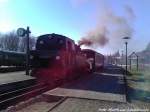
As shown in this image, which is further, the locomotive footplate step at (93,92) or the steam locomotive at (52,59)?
the steam locomotive at (52,59)

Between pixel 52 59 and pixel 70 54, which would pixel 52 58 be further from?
pixel 70 54

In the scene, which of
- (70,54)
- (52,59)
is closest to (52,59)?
(52,59)

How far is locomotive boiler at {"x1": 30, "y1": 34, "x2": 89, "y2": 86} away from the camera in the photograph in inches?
1003

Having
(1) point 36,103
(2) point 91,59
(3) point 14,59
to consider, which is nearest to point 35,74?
(1) point 36,103

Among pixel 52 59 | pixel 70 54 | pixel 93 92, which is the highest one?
pixel 70 54

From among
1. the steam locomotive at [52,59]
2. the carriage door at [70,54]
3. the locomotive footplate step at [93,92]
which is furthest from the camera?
the carriage door at [70,54]

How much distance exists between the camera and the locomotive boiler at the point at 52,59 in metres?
25.5

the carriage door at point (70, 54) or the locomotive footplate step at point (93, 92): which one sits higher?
the carriage door at point (70, 54)

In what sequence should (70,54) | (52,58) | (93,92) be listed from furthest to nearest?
(70,54), (52,58), (93,92)

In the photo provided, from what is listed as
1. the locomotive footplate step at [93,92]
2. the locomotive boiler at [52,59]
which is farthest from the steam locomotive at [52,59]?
the locomotive footplate step at [93,92]

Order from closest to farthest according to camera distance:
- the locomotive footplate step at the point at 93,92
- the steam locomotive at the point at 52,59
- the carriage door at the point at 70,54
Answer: the locomotive footplate step at the point at 93,92, the steam locomotive at the point at 52,59, the carriage door at the point at 70,54

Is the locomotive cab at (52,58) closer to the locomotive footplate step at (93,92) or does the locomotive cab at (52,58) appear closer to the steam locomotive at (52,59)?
the steam locomotive at (52,59)

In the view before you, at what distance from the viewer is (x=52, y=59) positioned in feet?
84.2

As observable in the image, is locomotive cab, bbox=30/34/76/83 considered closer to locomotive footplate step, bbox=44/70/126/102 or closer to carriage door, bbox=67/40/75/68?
carriage door, bbox=67/40/75/68
